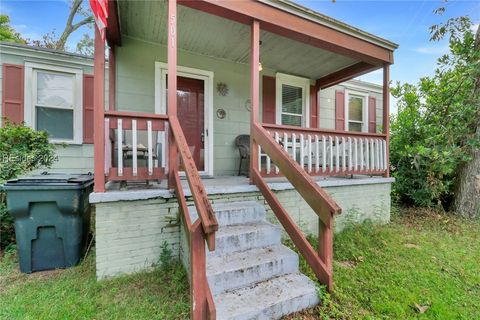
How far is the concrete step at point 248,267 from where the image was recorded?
1.93 meters

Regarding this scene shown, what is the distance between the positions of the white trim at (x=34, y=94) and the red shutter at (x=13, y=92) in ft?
0.24

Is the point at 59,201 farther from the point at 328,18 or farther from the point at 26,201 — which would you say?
the point at 328,18

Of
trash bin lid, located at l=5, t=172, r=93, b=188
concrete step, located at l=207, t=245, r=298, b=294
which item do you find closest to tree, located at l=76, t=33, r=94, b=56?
trash bin lid, located at l=5, t=172, r=93, b=188

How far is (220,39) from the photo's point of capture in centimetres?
Answer: 409

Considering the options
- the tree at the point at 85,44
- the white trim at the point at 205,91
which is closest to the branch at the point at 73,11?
the tree at the point at 85,44

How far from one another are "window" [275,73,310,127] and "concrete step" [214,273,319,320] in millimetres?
3942

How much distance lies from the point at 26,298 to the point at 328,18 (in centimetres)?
468

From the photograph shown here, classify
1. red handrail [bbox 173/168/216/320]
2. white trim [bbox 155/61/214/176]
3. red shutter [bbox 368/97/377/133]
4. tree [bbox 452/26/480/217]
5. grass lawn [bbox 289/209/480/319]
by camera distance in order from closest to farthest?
1. red handrail [bbox 173/168/216/320]
2. grass lawn [bbox 289/209/480/319]
3. white trim [bbox 155/61/214/176]
4. tree [bbox 452/26/480/217]
5. red shutter [bbox 368/97/377/133]

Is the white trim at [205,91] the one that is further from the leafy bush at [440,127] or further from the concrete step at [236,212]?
the leafy bush at [440,127]

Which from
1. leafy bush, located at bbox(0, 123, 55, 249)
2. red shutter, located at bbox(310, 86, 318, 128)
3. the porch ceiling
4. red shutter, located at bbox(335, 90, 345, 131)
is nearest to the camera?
leafy bush, located at bbox(0, 123, 55, 249)

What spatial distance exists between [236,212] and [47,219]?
1.99m

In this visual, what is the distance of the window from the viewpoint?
18.0 feet

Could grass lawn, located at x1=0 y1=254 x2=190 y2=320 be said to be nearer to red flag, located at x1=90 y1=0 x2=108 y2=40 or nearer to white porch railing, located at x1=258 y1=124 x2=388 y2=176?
white porch railing, located at x1=258 y1=124 x2=388 y2=176

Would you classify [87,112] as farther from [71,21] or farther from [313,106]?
[71,21]
